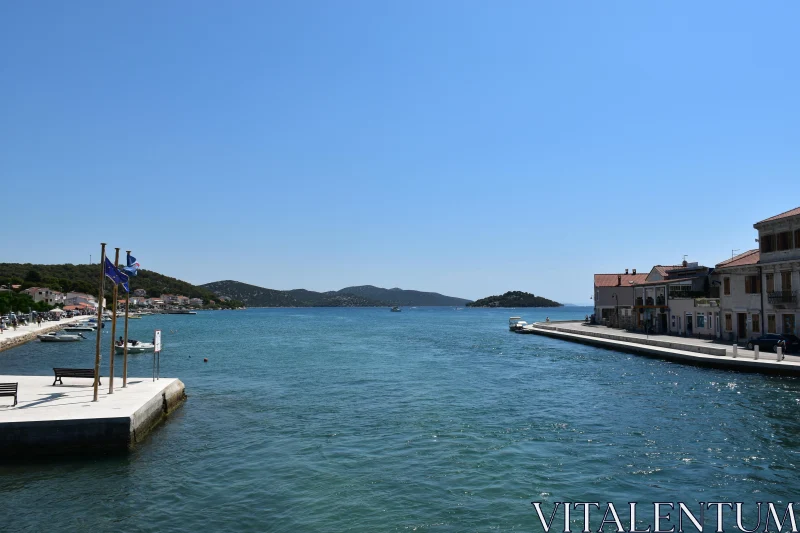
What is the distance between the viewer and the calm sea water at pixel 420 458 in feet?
39.3

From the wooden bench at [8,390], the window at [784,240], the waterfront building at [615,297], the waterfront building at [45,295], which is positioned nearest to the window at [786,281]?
the window at [784,240]

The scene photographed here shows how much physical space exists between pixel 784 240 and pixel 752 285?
4707mm

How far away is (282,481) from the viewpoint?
45.9 feet

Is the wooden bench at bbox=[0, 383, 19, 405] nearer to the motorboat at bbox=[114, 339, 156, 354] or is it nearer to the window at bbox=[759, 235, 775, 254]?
the motorboat at bbox=[114, 339, 156, 354]

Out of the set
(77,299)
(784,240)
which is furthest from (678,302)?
(77,299)

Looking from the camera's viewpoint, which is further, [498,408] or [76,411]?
[498,408]

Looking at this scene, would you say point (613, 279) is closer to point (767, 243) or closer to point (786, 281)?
point (767, 243)

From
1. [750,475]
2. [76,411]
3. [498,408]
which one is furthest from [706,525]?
[76,411]

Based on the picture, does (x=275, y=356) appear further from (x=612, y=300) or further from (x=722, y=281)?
(x=612, y=300)

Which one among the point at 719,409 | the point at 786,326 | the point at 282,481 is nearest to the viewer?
the point at 282,481

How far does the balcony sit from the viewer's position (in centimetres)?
3884

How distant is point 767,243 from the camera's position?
41.9 metres

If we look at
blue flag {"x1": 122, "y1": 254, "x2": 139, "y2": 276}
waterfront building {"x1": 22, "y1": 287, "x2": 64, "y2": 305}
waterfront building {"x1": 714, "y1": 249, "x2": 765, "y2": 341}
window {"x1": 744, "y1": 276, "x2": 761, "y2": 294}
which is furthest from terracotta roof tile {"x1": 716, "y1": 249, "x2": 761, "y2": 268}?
waterfront building {"x1": 22, "y1": 287, "x2": 64, "y2": 305}

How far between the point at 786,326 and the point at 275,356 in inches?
1674
